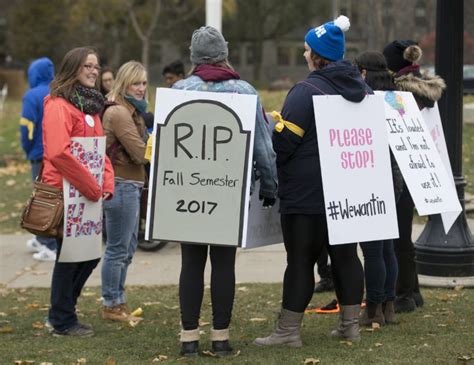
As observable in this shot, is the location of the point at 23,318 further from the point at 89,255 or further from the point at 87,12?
the point at 87,12

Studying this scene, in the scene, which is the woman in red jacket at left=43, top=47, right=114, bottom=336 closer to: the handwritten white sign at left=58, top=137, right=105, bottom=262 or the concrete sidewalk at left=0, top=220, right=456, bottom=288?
the handwritten white sign at left=58, top=137, right=105, bottom=262

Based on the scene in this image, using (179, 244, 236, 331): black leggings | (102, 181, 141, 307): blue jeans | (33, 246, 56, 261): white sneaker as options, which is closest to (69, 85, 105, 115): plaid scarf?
(102, 181, 141, 307): blue jeans

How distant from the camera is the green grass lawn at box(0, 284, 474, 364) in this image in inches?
233

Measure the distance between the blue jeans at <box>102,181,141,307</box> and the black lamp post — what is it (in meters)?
2.53

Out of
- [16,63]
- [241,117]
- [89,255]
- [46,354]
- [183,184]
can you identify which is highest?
[16,63]

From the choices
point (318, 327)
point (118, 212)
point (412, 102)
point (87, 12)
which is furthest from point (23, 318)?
point (87, 12)

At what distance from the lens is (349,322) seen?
624 cm

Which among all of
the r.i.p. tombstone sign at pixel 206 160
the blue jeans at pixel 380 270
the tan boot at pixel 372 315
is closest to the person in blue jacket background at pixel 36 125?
the tan boot at pixel 372 315

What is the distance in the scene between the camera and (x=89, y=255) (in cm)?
663

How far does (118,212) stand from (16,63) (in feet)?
204

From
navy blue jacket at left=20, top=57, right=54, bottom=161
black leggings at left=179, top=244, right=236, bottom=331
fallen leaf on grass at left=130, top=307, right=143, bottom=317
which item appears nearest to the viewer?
black leggings at left=179, top=244, right=236, bottom=331

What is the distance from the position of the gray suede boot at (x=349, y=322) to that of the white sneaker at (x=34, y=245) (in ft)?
16.0

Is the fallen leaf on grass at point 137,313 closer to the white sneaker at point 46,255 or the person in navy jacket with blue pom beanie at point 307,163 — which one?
the person in navy jacket with blue pom beanie at point 307,163

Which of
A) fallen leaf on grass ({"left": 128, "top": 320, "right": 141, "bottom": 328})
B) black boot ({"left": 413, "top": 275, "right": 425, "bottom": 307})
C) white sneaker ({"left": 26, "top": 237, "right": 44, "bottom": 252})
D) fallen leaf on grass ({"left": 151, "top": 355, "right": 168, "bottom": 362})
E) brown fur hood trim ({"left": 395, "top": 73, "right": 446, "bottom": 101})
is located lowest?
fallen leaf on grass ({"left": 151, "top": 355, "right": 168, "bottom": 362})
